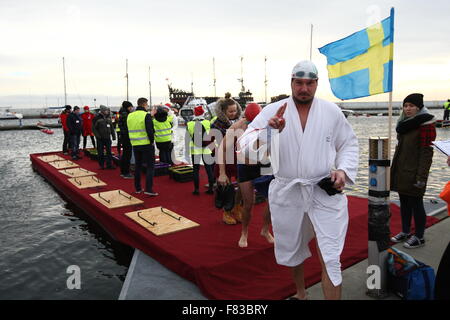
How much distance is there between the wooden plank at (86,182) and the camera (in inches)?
290

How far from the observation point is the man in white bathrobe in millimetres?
2332

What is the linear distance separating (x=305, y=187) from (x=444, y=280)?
3.29ft

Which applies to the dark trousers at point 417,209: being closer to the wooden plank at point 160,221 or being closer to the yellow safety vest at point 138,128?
the wooden plank at point 160,221

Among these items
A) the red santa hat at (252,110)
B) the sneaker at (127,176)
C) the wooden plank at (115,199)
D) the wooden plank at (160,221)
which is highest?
the red santa hat at (252,110)

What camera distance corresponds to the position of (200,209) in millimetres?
5664

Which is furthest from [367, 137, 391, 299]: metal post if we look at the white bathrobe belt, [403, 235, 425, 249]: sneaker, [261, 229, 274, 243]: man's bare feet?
[261, 229, 274, 243]: man's bare feet

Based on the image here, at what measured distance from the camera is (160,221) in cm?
487

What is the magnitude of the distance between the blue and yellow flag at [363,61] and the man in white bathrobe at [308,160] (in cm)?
141

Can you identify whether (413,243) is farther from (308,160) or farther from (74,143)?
(74,143)

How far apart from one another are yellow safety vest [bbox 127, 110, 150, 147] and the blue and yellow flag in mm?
3712

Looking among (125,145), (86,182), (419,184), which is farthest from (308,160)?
(125,145)

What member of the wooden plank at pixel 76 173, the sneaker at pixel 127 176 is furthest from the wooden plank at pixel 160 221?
the wooden plank at pixel 76 173

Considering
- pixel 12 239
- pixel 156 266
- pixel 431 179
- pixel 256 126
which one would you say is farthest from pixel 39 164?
pixel 431 179
